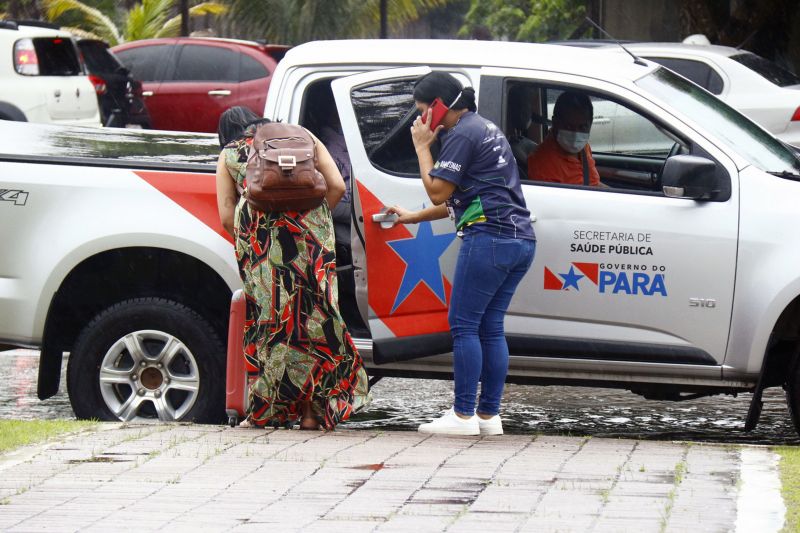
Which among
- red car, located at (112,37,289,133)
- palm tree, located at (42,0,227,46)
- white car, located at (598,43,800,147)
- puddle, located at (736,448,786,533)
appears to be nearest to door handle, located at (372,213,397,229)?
puddle, located at (736,448,786,533)

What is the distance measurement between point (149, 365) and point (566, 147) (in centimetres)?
222

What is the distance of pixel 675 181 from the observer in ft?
20.5

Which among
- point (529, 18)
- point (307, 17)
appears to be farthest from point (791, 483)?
point (529, 18)

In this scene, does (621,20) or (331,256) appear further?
(621,20)

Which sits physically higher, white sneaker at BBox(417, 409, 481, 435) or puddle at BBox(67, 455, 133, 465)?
puddle at BBox(67, 455, 133, 465)

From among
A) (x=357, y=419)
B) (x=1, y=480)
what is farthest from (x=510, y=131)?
(x=1, y=480)

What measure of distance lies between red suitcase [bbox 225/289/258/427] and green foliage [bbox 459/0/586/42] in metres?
9.78

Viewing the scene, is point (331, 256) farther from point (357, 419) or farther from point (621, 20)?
point (621, 20)

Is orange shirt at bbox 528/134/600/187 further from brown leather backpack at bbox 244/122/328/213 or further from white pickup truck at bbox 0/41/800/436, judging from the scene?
brown leather backpack at bbox 244/122/328/213

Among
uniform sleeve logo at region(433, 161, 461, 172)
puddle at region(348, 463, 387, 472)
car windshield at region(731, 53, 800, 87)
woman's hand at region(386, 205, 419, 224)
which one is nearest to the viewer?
puddle at region(348, 463, 387, 472)

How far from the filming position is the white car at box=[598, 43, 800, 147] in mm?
13211

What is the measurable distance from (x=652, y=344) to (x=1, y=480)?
2887mm

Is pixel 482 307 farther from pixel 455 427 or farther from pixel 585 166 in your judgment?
pixel 585 166

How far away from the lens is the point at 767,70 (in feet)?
45.3
